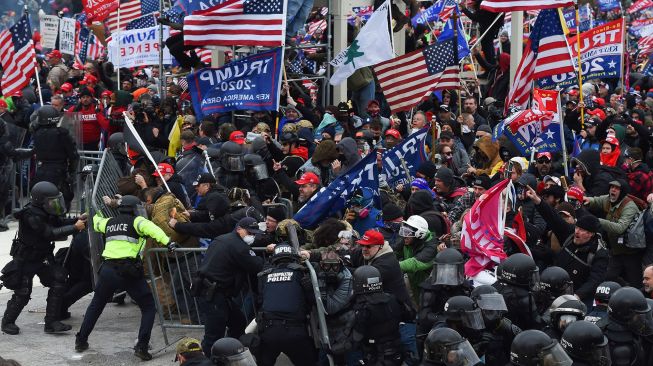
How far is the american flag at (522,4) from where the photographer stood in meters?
15.7

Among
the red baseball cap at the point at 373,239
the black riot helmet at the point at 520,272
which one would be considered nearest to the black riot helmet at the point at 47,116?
the red baseball cap at the point at 373,239

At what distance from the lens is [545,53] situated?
15.9 metres

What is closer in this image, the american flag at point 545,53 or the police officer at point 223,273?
the police officer at point 223,273

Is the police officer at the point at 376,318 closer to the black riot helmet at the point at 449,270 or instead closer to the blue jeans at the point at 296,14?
the black riot helmet at the point at 449,270

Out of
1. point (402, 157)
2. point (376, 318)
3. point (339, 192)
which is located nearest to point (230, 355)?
point (376, 318)

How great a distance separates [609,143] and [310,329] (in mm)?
5981

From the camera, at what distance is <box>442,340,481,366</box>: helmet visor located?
8773mm

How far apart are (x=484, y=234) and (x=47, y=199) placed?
458 cm

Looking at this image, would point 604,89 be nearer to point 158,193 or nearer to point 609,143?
point 609,143

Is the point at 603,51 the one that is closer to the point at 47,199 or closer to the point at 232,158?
the point at 232,158

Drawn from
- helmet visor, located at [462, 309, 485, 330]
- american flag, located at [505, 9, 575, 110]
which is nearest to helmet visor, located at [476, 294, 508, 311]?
helmet visor, located at [462, 309, 485, 330]

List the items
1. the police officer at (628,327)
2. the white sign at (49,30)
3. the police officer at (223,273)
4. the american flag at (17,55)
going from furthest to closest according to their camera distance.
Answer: the white sign at (49,30), the american flag at (17,55), the police officer at (223,273), the police officer at (628,327)

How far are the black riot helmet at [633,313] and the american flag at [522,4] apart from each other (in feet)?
21.9

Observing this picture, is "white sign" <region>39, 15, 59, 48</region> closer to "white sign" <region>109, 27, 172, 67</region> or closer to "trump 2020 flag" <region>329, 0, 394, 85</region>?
"white sign" <region>109, 27, 172, 67</region>
